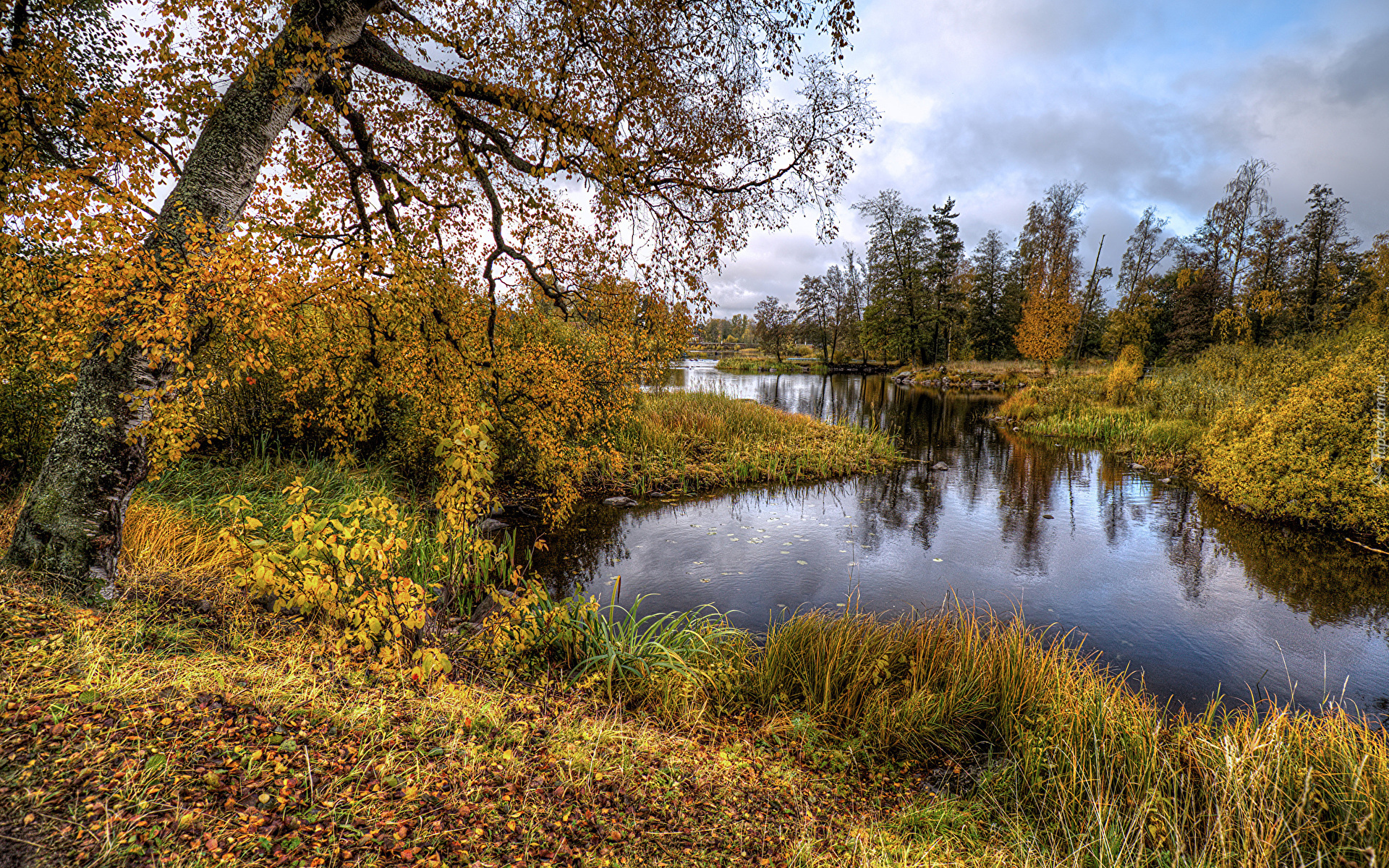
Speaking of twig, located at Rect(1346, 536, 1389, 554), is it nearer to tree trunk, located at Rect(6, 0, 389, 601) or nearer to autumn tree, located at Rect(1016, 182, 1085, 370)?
tree trunk, located at Rect(6, 0, 389, 601)

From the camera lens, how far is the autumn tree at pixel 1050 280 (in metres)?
30.0

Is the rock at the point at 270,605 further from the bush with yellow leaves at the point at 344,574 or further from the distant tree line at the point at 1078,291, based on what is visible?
the distant tree line at the point at 1078,291

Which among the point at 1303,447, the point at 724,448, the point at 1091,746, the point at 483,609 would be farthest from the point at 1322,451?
the point at 483,609

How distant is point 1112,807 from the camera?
284 cm

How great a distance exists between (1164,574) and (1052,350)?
26.2 metres

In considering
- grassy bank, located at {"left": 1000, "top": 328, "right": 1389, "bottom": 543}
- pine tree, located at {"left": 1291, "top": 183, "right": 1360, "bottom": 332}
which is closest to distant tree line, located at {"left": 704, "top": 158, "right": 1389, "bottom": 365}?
pine tree, located at {"left": 1291, "top": 183, "right": 1360, "bottom": 332}

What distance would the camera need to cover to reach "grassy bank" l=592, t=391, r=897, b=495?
12.0m

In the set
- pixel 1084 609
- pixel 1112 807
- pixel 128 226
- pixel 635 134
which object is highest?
pixel 635 134

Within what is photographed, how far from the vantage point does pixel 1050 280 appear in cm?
3172

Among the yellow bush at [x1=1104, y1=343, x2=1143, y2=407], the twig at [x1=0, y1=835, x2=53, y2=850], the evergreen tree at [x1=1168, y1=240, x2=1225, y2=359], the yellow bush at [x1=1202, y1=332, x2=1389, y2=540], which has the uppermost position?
the evergreen tree at [x1=1168, y1=240, x2=1225, y2=359]

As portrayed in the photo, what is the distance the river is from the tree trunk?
4401 millimetres

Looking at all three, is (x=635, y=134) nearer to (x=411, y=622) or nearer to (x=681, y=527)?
(x=411, y=622)

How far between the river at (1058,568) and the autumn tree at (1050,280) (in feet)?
66.2

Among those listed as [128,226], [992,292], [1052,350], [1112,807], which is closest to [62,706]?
[128,226]
